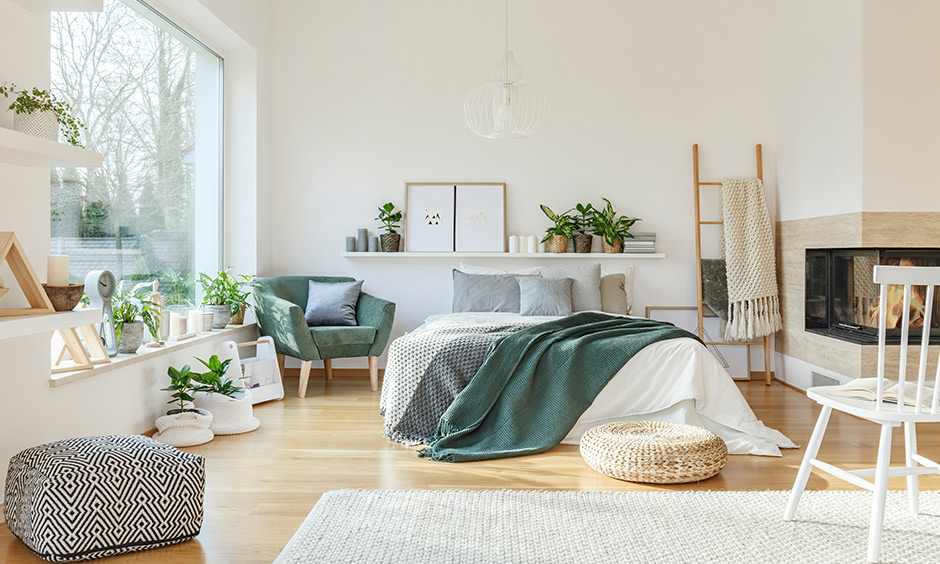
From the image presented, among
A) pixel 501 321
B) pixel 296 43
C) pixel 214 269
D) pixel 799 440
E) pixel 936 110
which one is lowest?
pixel 799 440

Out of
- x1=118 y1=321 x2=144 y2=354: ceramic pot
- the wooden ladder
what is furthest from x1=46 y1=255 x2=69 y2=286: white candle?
the wooden ladder

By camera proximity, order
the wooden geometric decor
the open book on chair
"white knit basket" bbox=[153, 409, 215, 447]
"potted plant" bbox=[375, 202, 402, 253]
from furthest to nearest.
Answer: "potted plant" bbox=[375, 202, 402, 253] < "white knit basket" bbox=[153, 409, 215, 447] < the wooden geometric decor < the open book on chair

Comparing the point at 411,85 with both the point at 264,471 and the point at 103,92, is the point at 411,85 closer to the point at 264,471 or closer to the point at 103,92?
the point at 103,92

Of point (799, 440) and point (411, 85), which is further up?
point (411, 85)

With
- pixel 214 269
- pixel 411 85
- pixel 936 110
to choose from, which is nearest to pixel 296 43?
pixel 411 85

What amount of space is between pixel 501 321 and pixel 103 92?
271 cm

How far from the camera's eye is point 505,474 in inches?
126

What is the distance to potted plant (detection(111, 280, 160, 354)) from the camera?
3742 mm

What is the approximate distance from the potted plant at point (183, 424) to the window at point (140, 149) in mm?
814

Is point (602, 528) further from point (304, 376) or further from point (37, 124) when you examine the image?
point (304, 376)

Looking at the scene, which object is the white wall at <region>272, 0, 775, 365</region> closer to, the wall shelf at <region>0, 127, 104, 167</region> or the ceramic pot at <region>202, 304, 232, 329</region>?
the ceramic pot at <region>202, 304, 232, 329</region>

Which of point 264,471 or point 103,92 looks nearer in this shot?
point 264,471

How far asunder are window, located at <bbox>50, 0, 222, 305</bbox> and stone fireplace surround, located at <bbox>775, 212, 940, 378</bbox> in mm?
4472

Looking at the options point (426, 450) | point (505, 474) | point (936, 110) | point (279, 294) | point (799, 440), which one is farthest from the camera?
point (279, 294)
